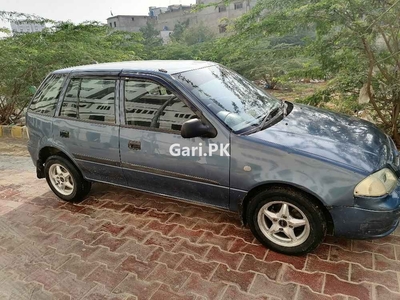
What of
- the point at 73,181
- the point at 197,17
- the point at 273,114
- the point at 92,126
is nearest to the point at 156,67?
the point at 92,126

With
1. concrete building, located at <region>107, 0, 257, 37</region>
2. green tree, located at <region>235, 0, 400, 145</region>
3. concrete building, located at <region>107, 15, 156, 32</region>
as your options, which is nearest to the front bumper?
green tree, located at <region>235, 0, 400, 145</region>

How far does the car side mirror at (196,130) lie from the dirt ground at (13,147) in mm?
5031

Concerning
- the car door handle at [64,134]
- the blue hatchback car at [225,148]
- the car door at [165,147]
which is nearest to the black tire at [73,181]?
the blue hatchback car at [225,148]

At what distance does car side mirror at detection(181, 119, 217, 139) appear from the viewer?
8.20 feet

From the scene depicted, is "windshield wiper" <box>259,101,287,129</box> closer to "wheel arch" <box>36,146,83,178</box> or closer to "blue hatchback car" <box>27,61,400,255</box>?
"blue hatchback car" <box>27,61,400,255</box>

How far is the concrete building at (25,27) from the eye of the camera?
27.0 feet

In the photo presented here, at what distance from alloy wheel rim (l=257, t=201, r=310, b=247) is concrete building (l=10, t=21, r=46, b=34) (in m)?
8.70

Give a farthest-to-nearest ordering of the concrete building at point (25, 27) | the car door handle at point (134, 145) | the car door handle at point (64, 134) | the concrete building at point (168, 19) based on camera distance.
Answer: the concrete building at point (168, 19)
the concrete building at point (25, 27)
the car door handle at point (64, 134)
the car door handle at point (134, 145)

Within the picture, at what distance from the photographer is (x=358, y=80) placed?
14.9 ft

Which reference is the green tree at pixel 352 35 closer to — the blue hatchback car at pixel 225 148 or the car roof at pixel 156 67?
the blue hatchback car at pixel 225 148

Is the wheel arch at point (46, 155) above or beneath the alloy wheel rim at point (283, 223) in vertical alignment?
above

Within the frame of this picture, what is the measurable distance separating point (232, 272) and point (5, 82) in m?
7.67

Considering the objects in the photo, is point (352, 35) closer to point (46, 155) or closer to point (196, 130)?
point (196, 130)

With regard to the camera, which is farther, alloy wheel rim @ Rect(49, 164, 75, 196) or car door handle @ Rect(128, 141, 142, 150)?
alloy wheel rim @ Rect(49, 164, 75, 196)
